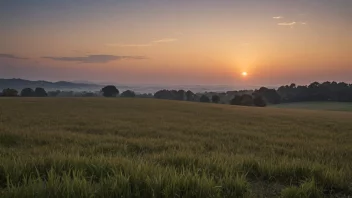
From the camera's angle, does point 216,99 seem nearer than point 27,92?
Yes

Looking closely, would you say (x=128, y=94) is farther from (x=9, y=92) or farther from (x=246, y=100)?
(x=246, y=100)

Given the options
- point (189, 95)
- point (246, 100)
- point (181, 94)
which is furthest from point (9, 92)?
point (246, 100)

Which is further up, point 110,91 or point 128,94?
point 110,91

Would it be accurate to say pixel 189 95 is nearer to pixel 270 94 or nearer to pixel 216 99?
pixel 216 99

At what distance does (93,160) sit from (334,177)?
4004 millimetres

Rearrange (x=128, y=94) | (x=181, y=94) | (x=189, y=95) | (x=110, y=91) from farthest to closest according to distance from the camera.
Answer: (x=181, y=94), (x=189, y=95), (x=128, y=94), (x=110, y=91)

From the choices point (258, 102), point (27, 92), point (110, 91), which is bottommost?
point (258, 102)

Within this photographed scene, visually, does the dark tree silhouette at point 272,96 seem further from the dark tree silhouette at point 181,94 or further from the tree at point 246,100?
the dark tree silhouette at point 181,94

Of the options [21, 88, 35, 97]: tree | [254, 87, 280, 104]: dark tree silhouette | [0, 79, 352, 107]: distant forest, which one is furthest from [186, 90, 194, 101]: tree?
[21, 88, 35, 97]: tree

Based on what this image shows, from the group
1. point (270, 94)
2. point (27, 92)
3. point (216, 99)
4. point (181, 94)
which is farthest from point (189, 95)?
point (27, 92)

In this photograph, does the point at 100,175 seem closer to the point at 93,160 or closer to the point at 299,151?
the point at 93,160

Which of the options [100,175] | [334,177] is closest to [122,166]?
[100,175]

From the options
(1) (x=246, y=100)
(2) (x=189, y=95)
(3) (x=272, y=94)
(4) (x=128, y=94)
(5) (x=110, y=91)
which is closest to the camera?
(1) (x=246, y=100)

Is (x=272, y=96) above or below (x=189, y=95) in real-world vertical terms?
above
